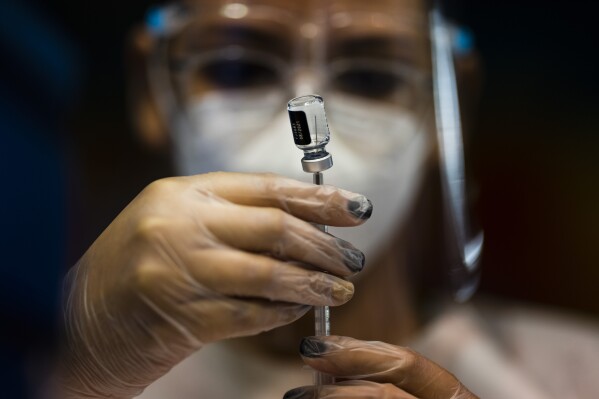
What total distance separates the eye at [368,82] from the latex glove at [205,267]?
2.48 ft

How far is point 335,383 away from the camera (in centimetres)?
79

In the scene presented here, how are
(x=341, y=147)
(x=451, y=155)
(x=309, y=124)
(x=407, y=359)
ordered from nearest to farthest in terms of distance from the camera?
(x=309, y=124) → (x=407, y=359) → (x=341, y=147) → (x=451, y=155)

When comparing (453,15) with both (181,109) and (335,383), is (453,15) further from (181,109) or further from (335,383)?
(335,383)

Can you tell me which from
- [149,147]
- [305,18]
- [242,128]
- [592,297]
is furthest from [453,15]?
[592,297]

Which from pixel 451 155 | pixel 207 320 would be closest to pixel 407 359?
pixel 207 320

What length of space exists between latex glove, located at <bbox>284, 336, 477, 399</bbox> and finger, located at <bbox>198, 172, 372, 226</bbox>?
151 mm

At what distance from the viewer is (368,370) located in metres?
0.76

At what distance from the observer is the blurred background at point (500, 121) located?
1492 millimetres

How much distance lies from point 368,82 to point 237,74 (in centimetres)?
31

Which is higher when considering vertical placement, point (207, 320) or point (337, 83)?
point (337, 83)

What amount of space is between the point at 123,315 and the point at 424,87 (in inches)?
37.6

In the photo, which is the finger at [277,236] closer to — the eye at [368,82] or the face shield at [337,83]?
the face shield at [337,83]

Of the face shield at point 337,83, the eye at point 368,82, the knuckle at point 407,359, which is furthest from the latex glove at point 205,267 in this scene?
the eye at point 368,82

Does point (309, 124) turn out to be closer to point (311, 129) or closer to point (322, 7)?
point (311, 129)
